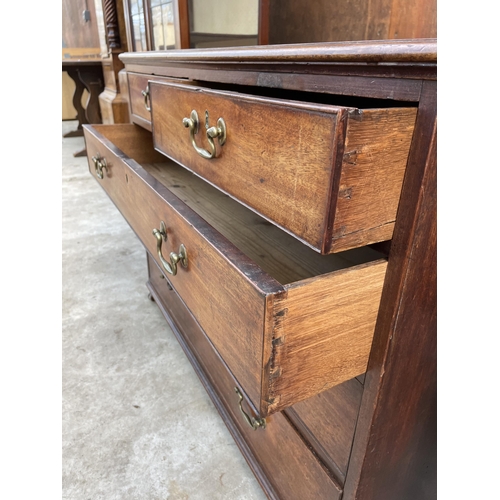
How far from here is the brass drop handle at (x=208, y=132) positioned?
448 millimetres

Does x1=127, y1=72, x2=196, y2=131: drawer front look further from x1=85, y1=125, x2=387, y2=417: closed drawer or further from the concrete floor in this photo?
the concrete floor

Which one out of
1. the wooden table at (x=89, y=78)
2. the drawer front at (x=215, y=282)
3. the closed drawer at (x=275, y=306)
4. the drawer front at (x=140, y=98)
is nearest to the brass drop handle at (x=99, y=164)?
the drawer front at (x=140, y=98)

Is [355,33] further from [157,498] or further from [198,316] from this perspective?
[157,498]

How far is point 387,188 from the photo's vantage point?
1.11 ft

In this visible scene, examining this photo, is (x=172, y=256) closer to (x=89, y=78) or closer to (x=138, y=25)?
(x=138, y=25)

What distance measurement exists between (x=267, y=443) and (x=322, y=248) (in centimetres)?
48

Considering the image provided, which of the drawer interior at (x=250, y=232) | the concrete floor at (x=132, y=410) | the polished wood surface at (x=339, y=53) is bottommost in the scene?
the concrete floor at (x=132, y=410)

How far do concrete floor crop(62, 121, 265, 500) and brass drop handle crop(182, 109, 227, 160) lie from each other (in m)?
0.62

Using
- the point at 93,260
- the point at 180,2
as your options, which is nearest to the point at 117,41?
the point at 93,260

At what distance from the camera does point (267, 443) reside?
676 millimetres

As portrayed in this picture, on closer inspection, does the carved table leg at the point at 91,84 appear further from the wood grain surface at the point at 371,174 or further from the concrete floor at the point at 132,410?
the wood grain surface at the point at 371,174

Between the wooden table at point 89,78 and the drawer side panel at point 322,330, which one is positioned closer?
the drawer side panel at point 322,330

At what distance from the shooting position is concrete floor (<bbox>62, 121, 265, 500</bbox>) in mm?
757

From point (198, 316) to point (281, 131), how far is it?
0.83 feet
